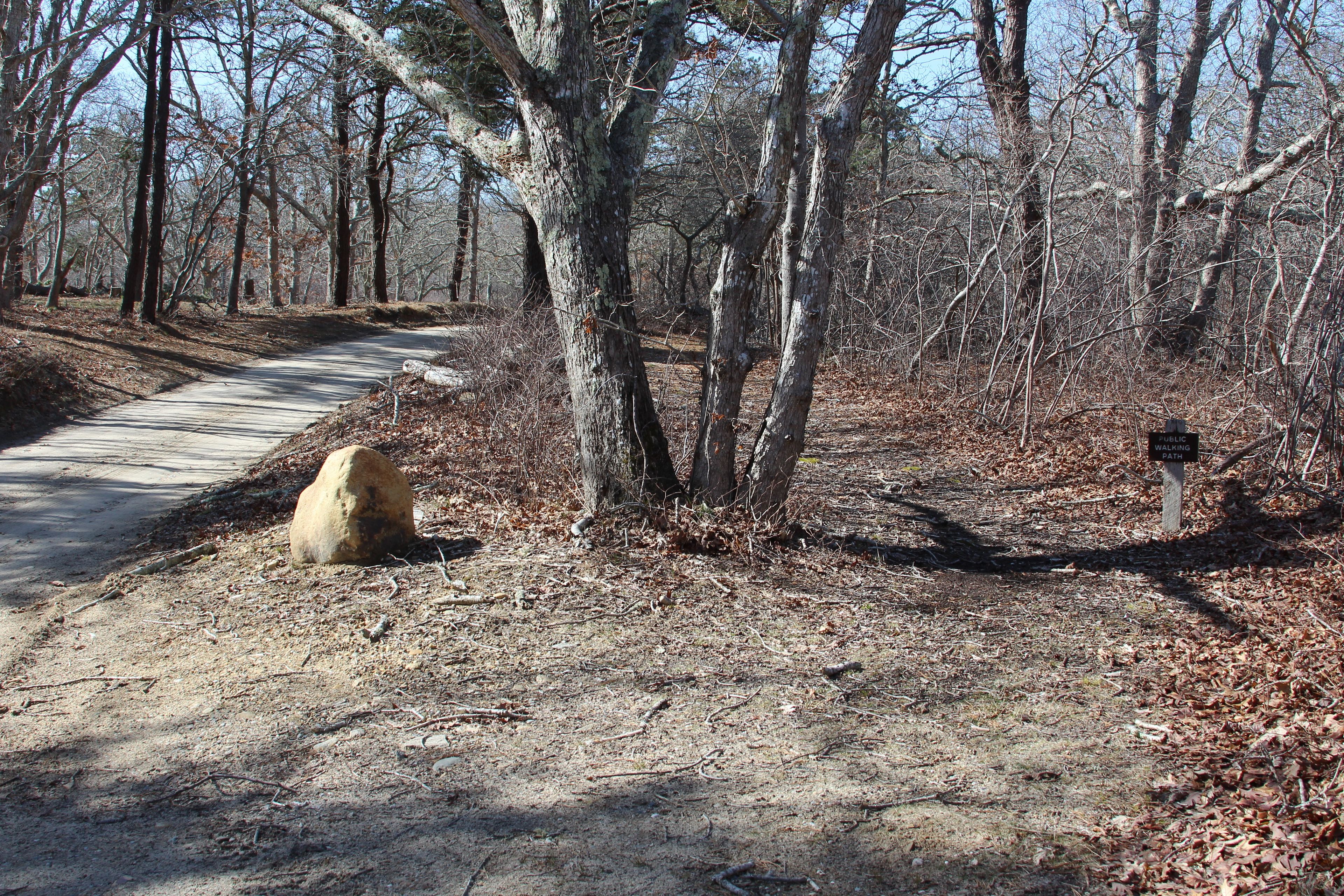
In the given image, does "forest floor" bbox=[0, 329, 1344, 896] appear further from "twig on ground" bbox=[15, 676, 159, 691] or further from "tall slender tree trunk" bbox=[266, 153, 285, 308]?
"tall slender tree trunk" bbox=[266, 153, 285, 308]

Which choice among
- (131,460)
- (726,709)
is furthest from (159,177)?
(726,709)

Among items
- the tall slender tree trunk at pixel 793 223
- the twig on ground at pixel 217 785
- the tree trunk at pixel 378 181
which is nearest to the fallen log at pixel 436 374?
the tall slender tree trunk at pixel 793 223

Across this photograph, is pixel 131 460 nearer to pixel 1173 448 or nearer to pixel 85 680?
pixel 85 680

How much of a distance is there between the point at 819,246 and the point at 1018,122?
21.5ft

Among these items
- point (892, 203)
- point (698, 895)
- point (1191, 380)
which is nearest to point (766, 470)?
point (698, 895)

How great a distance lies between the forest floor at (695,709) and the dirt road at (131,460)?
650 mm

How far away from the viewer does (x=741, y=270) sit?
635 centimetres

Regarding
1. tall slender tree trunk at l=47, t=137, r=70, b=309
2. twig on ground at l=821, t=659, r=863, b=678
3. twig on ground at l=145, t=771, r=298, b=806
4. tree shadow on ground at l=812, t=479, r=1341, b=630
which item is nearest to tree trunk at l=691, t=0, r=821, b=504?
tree shadow on ground at l=812, t=479, r=1341, b=630

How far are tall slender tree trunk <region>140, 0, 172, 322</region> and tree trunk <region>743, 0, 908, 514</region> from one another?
14794 millimetres

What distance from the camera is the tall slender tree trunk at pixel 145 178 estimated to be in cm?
1639

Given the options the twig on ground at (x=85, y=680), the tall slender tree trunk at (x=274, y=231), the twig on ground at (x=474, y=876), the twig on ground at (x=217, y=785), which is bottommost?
the twig on ground at (x=85, y=680)

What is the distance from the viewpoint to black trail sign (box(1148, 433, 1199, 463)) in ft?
21.5

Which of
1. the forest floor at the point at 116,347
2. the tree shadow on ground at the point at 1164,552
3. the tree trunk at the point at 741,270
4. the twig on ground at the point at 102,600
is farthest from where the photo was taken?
the forest floor at the point at 116,347

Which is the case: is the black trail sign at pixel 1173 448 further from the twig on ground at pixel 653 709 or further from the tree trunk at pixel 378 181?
the tree trunk at pixel 378 181
